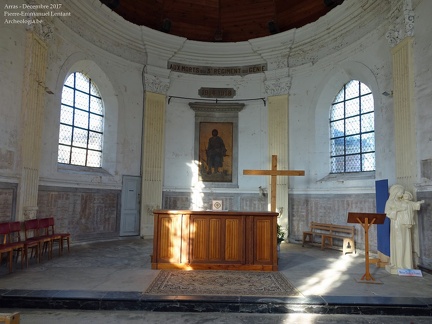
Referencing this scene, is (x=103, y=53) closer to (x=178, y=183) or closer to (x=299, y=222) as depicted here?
(x=178, y=183)

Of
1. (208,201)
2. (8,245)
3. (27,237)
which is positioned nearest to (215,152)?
(208,201)

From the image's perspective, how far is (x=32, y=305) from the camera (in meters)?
4.53

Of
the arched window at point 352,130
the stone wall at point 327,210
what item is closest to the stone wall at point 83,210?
the stone wall at point 327,210

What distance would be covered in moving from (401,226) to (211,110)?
23.5 feet

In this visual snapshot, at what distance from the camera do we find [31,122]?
751cm

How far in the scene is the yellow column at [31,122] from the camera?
728cm

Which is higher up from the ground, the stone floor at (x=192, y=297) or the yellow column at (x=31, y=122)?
the yellow column at (x=31, y=122)

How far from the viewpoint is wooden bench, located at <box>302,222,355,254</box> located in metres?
8.45

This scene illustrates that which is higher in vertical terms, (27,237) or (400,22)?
(400,22)

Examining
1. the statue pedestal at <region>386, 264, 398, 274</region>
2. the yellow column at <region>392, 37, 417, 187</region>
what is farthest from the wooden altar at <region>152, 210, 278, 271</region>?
the yellow column at <region>392, 37, 417, 187</region>

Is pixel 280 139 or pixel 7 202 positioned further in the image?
pixel 280 139

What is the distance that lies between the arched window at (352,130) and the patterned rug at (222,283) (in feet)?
15.4

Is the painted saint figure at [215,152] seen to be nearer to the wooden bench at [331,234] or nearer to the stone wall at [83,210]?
the stone wall at [83,210]

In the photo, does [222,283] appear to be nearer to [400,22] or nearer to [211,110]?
[400,22]
